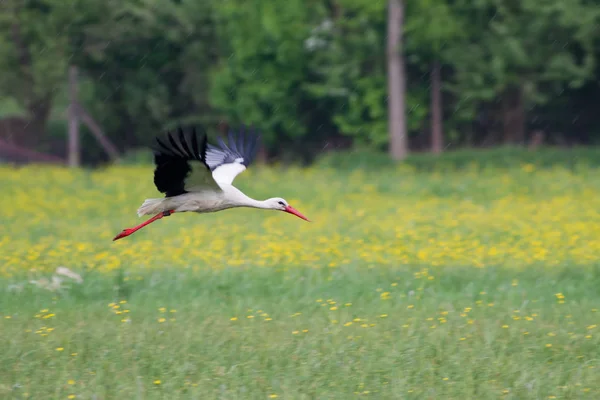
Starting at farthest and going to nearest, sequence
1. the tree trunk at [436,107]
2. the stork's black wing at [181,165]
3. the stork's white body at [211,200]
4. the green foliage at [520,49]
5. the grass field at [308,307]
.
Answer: the tree trunk at [436,107] < the green foliage at [520,49] < the stork's white body at [211,200] < the stork's black wing at [181,165] < the grass field at [308,307]

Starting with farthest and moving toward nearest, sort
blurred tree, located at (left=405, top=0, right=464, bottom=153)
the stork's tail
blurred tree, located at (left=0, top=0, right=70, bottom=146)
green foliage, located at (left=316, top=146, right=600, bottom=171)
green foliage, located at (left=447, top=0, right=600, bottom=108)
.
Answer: blurred tree, located at (left=0, top=0, right=70, bottom=146) < green foliage, located at (left=447, top=0, right=600, bottom=108) < blurred tree, located at (left=405, top=0, right=464, bottom=153) < green foliage, located at (left=316, top=146, right=600, bottom=171) < the stork's tail

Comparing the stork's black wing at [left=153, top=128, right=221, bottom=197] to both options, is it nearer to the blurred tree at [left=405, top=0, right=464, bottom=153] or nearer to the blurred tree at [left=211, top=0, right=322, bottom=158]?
the blurred tree at [left=405, top=0, right=464, bottom=153]

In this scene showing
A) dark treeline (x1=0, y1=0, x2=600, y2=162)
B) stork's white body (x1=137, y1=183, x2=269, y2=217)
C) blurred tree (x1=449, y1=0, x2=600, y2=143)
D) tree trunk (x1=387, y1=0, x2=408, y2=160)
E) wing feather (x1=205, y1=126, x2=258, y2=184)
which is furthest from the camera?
dark treeline (x1=0, y1=0, x2=600, y2=162)

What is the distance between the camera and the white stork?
24.8ft

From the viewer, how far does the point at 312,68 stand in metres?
33.0

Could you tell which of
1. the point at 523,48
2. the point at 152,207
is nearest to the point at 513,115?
the point at 523,48

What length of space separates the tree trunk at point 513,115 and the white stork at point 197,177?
23.5m

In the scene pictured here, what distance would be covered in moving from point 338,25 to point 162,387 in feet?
88.1

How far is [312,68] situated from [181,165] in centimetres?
2547

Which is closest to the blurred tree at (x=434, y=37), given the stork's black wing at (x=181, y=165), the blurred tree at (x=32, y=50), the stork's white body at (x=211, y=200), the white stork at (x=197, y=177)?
the blurred tree at (x=32, y=50)

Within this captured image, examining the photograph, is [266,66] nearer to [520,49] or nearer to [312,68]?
[312,68]

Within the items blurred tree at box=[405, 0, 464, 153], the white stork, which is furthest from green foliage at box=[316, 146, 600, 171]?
the white stork

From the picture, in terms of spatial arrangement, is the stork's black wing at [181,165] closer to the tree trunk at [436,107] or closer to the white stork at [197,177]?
the white stork at [197,177]

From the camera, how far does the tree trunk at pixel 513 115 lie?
107 feet
